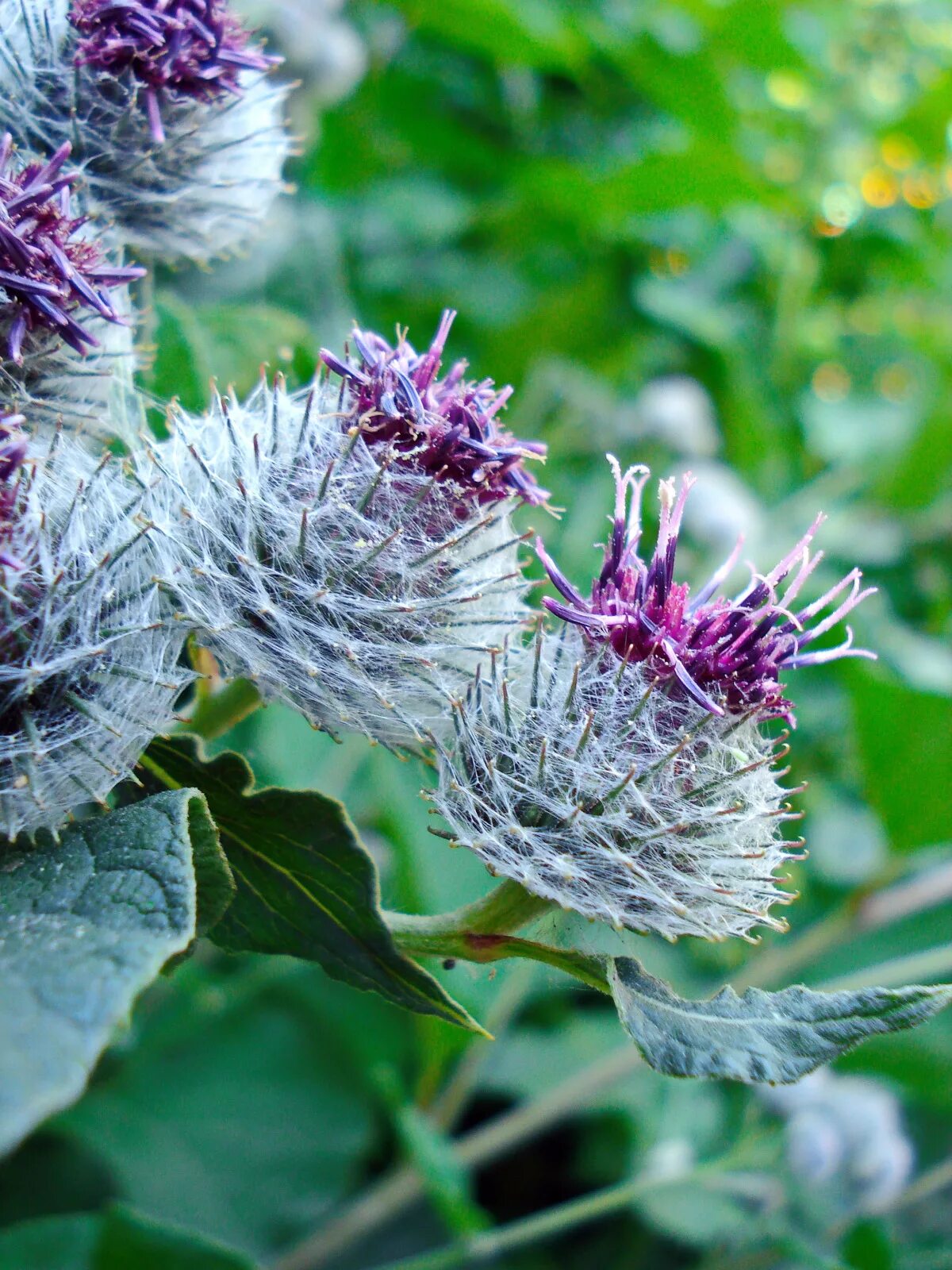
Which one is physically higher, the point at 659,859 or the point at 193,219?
the point at 193,219

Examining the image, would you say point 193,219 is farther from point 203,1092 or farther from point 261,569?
point 203,1092

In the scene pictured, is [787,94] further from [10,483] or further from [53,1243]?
[53,1243]

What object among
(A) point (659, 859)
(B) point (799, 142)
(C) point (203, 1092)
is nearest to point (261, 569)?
(A) point (659, 859)

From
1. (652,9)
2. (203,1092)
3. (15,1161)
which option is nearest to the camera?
(15,1161)

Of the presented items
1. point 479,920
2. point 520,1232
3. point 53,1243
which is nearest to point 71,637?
point 479,920

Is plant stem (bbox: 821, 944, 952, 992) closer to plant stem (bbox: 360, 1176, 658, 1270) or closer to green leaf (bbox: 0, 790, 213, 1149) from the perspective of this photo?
plant stem (bbox: 360, 1176, 658, 1270)

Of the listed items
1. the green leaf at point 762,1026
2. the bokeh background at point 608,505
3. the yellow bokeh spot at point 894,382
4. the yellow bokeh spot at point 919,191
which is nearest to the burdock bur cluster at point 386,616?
the green leaf at point 762,1026

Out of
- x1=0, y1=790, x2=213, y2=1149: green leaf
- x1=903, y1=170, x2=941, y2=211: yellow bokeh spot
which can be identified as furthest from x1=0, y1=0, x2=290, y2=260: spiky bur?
x1=903, y1=170, x2=941, y2=211: yellow bokeh spot
